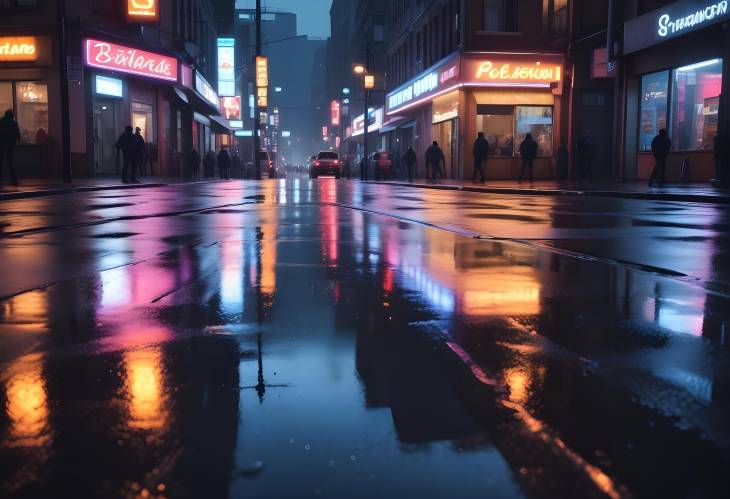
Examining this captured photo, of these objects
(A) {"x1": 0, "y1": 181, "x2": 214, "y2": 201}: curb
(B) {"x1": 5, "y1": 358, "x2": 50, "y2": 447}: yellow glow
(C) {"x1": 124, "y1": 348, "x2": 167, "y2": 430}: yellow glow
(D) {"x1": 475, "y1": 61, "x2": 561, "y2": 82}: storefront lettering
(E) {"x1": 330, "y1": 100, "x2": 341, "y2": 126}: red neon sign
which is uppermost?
(E) {"x1": 330, "y1": 100, "x2": 341, "y2": 126}: red neon sign

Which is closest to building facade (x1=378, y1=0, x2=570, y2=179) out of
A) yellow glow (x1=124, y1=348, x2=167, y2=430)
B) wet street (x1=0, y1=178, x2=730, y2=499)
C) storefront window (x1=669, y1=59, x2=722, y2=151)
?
storefront window (x1=669, y1=59, x2=722, y2=151)

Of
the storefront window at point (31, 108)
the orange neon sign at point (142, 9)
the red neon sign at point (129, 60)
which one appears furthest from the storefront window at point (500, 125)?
the storefront window at point (31, 108)

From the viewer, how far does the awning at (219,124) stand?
199ft

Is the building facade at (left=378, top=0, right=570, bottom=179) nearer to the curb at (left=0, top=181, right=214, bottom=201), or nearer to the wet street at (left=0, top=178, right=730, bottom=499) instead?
the curb at (left=0, top=181, right=214, bottom=201)

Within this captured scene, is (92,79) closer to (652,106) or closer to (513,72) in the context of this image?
(513,72)

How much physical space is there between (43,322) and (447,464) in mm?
3082

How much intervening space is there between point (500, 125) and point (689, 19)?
1433 centimetres

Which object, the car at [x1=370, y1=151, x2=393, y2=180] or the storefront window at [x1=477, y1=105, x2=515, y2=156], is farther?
the car at [x1=370, y1=151, x2=393, y2=180]

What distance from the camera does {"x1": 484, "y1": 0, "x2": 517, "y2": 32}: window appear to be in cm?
3738

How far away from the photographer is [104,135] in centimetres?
3531

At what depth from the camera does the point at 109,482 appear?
89.7 inches

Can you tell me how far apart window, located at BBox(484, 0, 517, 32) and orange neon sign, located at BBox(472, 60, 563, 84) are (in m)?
2.08

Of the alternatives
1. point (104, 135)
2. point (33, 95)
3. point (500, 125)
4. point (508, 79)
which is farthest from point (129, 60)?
point (500, 125)

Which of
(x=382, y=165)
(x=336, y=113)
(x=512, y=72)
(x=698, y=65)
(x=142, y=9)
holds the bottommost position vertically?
(x=382, y=165)
